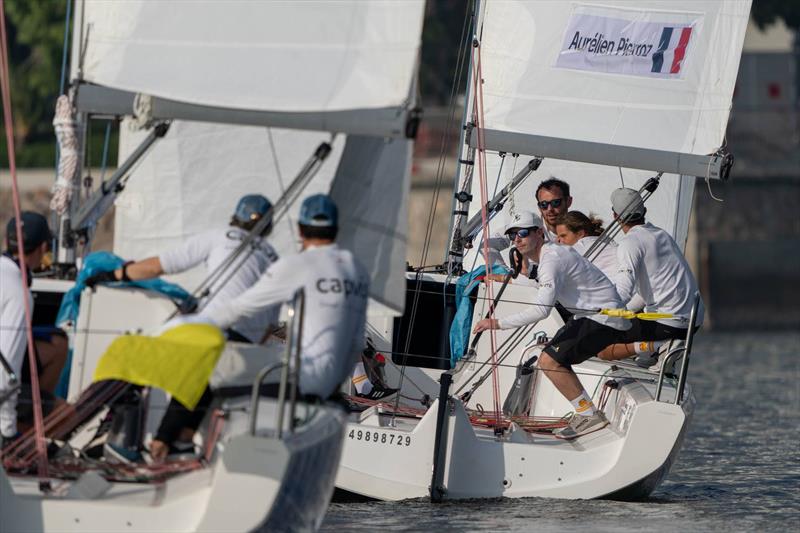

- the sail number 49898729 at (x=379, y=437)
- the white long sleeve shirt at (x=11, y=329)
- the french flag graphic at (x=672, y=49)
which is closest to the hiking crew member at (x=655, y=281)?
the french flag graphic at (x=672, y=49)

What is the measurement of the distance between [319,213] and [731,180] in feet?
68.9

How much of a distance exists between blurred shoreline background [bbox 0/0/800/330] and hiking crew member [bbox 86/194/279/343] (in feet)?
61.3

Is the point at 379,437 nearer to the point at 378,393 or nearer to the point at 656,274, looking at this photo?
the point at 378,393

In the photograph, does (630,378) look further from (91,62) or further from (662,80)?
(91,62)

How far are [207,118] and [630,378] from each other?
322 centimetres

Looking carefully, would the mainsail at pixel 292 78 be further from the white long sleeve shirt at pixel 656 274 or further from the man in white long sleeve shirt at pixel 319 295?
the white long sleeve shirt at pixel 656 274

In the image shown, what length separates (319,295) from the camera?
706cm

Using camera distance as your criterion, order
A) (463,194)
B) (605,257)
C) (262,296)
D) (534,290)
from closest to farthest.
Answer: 1. (262,296)
2. (534,290)
3. (605,257)
4. (463,194)

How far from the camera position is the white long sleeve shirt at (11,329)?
7320 mm

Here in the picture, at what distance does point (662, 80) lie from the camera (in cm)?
1070

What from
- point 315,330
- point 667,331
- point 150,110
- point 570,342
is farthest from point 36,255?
point 667,331

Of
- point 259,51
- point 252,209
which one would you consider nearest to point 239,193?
point 259,51

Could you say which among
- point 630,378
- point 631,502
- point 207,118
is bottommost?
point 631,502

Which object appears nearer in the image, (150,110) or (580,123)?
(150,110)
